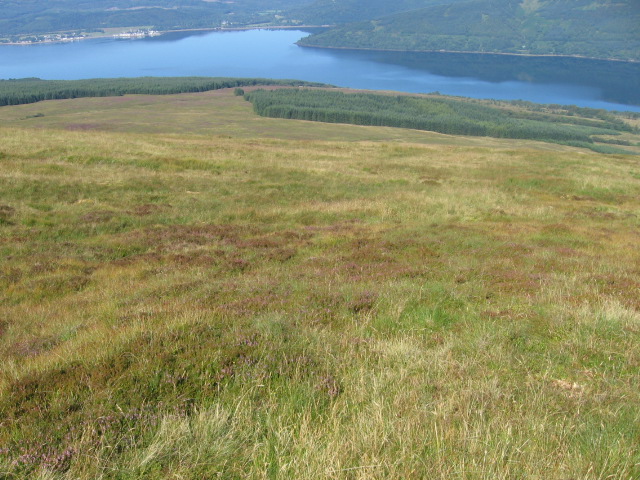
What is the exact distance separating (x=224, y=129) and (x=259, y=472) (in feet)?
377

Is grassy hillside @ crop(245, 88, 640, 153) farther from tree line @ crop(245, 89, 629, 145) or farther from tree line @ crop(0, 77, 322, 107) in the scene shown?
tree line @ crop(0, 77, 322, 107)

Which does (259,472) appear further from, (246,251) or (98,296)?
(246,251)

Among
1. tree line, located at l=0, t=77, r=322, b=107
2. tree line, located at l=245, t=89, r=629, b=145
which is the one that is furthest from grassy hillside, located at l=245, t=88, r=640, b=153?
tree line, located at l=0, t=77, r=322, b=107

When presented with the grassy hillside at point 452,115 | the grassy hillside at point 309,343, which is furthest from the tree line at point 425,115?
the grassy hillside at point 309,343

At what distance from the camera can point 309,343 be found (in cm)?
588

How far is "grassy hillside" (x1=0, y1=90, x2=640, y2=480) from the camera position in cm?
368

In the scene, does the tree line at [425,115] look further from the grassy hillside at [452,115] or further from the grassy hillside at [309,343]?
the grassy hillside at [309,343]

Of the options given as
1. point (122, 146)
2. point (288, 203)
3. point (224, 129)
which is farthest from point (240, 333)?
point (224, 129)

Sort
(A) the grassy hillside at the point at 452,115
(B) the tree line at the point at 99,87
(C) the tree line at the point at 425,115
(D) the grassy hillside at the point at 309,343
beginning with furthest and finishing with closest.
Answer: (B) the tree line at the point at 99,87, (C) the tree line at the point at 425,115, (A) the grassy hillside at the point at 452,115, (D) the grassy hillside at the point at 309,343

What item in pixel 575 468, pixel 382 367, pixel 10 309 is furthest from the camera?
pixel 10 309

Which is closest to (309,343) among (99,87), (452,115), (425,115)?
(425,115)

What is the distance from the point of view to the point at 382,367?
521 cm

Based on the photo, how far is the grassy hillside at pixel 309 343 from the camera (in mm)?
3678

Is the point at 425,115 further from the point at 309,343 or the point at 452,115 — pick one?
the point at 309,343
